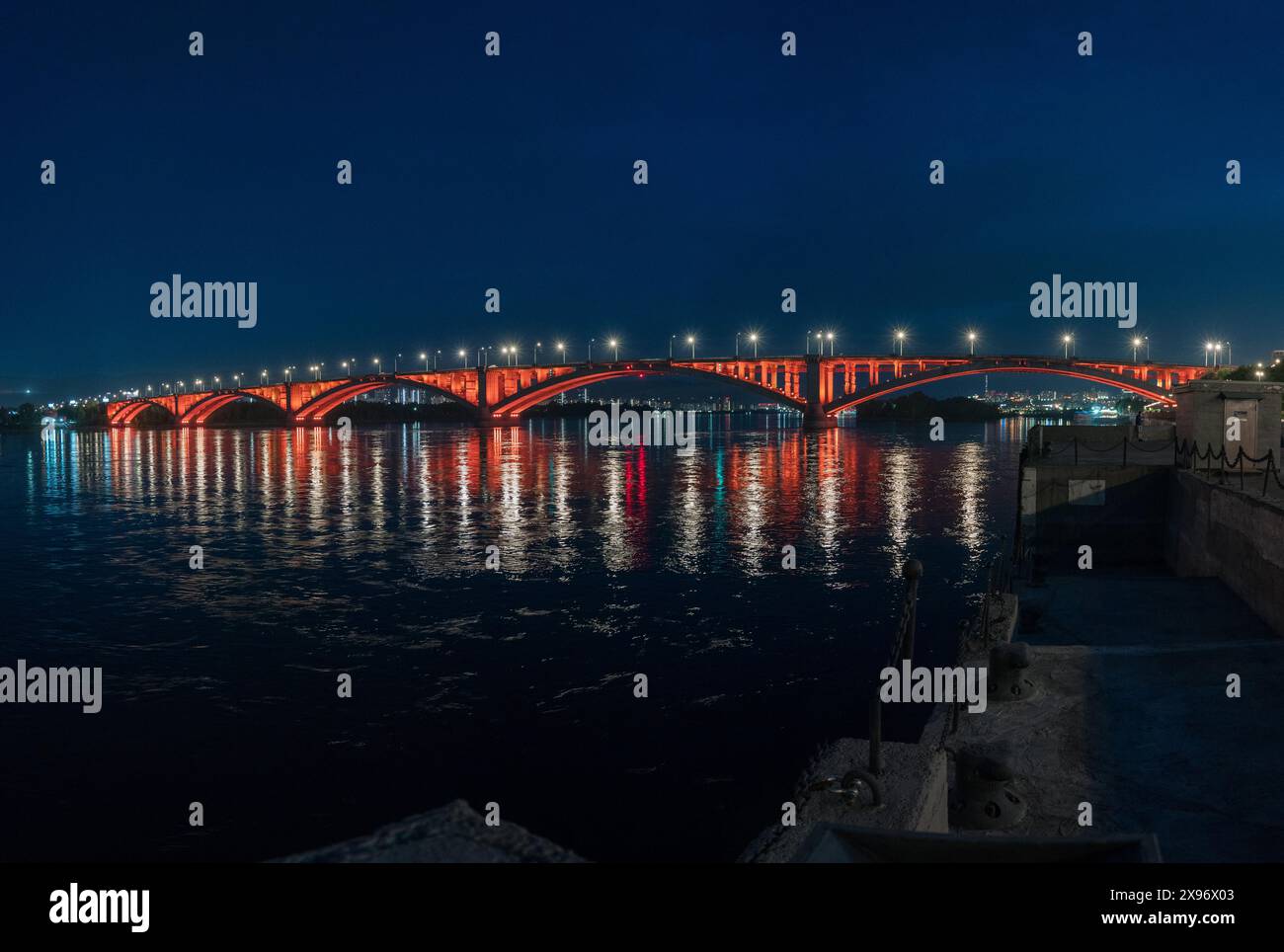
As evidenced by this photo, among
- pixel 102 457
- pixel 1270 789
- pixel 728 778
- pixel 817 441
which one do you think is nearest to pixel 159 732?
pixel 728 778

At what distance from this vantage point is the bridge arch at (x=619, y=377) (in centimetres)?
10650

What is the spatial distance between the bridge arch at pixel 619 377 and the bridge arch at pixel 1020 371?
9.51 metres

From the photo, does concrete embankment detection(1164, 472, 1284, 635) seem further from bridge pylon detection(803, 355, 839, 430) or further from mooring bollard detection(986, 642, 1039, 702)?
bridge pylon detection(803, 355, 839, 430)

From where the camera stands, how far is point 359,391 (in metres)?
132

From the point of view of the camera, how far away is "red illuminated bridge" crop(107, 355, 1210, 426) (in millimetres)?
97375

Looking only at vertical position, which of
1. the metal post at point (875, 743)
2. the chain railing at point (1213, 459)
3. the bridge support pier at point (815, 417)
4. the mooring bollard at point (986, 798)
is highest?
the bridge support pier at point (815, 417)

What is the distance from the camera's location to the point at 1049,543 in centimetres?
2442

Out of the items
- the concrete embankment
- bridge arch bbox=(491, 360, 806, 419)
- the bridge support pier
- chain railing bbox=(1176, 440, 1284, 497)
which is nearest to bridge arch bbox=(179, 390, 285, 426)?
bridge arch bbox=(491, 360, 806, 419)

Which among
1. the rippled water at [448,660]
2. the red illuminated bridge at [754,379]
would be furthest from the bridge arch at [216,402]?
the rippled water at [448,660]

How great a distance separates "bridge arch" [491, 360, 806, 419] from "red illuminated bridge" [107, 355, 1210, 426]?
0.12m

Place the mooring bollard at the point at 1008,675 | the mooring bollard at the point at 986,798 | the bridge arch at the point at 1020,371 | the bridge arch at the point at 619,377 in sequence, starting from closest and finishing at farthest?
the mooring bollard at the point at 986,798, the mooring bollard at the point at 1008,675, the bridge arch at the point at 1020,371, the bridge arch at the point at 619,377

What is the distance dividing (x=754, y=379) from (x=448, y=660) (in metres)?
96.6

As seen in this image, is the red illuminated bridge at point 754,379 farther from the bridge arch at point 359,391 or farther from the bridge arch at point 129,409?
the bridge arch at point 129,409

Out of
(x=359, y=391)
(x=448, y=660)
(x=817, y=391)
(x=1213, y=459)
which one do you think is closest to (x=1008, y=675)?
(x=448, y=660)
